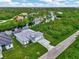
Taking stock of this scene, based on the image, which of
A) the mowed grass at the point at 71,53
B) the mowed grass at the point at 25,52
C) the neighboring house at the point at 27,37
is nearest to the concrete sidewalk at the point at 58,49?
the mowed grass at the point at 71,53

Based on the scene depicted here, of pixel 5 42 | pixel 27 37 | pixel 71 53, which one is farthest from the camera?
pixel 27 37

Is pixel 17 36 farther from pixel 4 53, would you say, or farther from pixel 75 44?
pixel 75 44

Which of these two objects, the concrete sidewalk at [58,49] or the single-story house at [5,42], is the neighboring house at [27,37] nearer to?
the single-story house at [5,42]

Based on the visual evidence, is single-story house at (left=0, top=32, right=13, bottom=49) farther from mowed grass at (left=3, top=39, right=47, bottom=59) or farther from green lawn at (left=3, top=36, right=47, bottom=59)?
green lawn at (left=3, top=36, right=47, bottom=59)

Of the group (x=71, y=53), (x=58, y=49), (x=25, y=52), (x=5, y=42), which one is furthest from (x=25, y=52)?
(x=71, y=53)

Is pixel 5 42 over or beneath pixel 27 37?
over

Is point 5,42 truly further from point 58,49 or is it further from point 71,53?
point 71,53

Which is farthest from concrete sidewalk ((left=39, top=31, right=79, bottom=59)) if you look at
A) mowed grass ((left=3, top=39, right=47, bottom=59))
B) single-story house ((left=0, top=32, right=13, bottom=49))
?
single-story house ((left=0, top=32, right=13, bottom=49))

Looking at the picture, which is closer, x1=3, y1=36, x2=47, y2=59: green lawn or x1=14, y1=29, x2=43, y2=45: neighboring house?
x1=3, y1=36, x2=47, y2=59: green lawn

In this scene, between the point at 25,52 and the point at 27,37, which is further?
the point at 27,37
